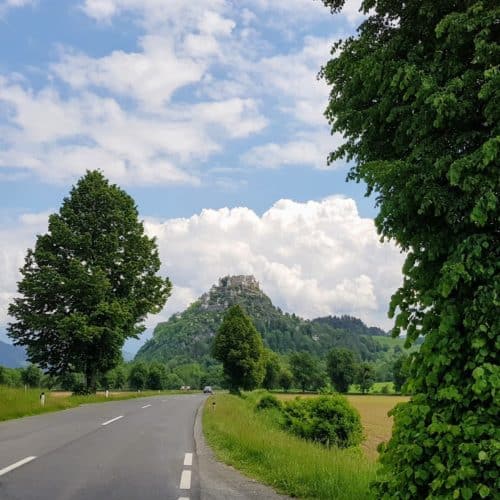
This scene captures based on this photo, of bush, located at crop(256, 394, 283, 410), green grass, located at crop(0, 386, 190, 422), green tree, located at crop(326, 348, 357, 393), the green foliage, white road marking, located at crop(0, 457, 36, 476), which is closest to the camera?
white road marking, located at crop(0, 457, 36, 476)

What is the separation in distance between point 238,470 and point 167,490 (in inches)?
88.5

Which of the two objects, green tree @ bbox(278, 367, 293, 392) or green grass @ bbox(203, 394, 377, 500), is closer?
green grass @ bbox(203, 394, 377, 500)

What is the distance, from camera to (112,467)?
958 centimetres

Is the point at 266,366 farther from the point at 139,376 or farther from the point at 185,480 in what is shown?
the point at 185,480

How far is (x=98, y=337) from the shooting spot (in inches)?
1272

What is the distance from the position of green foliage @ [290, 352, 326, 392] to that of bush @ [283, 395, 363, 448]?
107 m

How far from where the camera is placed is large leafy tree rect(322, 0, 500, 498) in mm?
4547

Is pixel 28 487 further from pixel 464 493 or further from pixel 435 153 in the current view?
pixel 435 153

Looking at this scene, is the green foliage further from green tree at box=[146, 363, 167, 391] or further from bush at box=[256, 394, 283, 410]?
bush at box=[256, 394, 283, 410]

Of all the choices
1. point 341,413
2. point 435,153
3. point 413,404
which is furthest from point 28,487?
point 341,413

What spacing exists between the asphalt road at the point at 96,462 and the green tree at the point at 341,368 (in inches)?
4152

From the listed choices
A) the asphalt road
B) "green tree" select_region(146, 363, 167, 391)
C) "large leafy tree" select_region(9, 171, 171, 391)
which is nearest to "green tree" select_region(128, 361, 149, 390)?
"green tree" select_region(146, 363, 167, 391)

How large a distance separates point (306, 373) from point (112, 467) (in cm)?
11624

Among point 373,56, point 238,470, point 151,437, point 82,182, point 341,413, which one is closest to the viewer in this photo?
point 373,56
